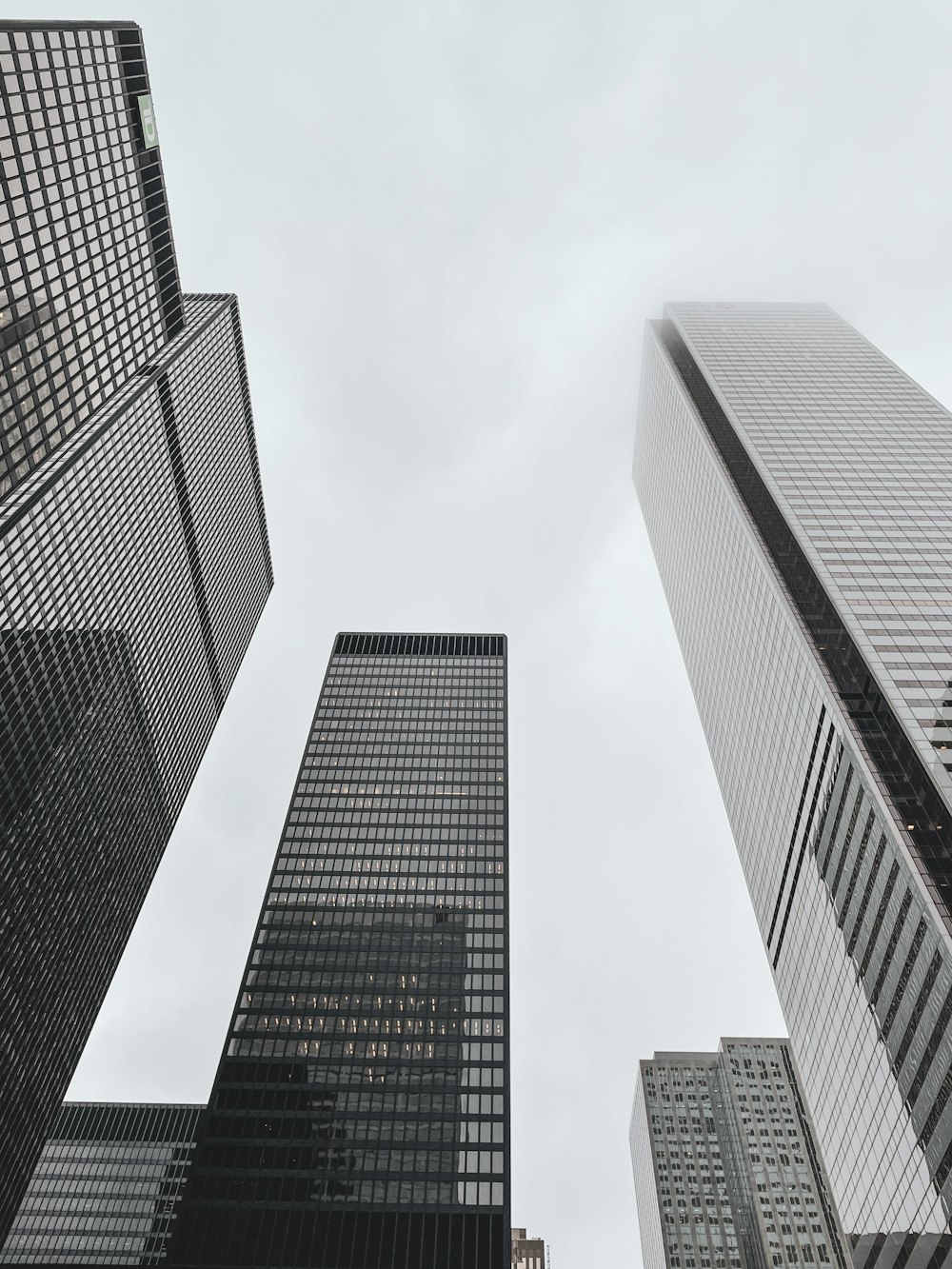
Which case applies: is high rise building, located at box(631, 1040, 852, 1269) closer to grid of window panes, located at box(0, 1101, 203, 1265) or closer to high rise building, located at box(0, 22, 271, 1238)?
grid of window panes, located at box(0, 1101, 203, 1265)

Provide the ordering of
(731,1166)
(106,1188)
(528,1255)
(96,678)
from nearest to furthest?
(96,678) → (731,1166) → (106,1188) → (528,1255)

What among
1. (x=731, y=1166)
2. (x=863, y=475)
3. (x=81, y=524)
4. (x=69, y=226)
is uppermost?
(x=863, y=475)

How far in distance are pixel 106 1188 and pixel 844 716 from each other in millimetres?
156573

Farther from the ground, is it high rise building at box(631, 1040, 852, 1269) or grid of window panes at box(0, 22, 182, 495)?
grid of window panes at box(0, 22, 182, 495)

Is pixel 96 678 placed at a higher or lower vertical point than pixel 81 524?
lower

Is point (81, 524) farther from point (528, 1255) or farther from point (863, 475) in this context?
point (528, 1255)

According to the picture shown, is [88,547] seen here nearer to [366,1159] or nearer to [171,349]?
[171,349]

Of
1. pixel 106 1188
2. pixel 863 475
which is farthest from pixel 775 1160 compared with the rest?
pixel 106 1188

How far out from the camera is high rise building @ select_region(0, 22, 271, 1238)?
8625cm

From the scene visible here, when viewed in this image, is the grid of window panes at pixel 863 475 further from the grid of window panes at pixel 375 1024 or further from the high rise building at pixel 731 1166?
the high rise building at pixel 731 1166

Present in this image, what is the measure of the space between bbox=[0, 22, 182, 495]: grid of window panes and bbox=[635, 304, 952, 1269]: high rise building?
79868 mm

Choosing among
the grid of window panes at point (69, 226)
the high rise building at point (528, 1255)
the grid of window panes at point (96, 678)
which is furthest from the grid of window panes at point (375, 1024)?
the high rise building at point (528, 1255)

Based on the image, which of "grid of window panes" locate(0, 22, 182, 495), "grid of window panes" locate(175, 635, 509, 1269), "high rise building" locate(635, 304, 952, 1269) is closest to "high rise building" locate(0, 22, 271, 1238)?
"grid of window panes" locate(0, 22, 182, 495)

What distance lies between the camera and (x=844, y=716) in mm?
79938
